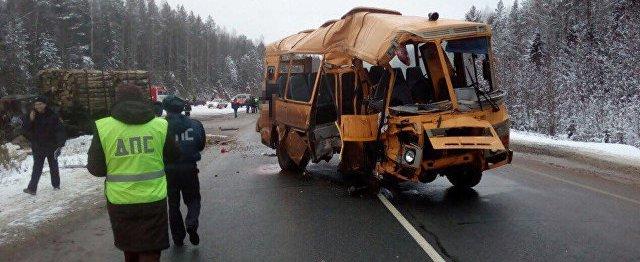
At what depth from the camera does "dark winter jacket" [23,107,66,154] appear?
8375mm

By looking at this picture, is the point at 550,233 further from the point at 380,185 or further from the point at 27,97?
the point at 27,97

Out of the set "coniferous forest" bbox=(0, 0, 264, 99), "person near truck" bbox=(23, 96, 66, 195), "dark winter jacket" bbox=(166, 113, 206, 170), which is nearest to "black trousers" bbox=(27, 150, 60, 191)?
"person near truck" bbox=(23, 96, 66, 195)

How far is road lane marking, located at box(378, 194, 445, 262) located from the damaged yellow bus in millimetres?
438

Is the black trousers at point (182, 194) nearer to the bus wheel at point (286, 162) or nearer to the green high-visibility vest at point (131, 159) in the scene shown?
the green high-visibility vest at point (131, 159)

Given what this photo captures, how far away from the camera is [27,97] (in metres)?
19.9

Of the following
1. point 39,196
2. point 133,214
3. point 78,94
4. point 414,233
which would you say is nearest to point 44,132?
point 39,196

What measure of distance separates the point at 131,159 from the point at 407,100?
15.3 ft

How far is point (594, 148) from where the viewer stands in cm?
1445

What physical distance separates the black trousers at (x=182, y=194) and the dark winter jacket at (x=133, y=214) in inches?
64.8

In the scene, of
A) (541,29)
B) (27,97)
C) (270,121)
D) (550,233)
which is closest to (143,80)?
(27,97)

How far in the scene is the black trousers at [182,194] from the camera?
534 cm

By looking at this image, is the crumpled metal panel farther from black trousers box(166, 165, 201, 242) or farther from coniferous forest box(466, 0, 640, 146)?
coniferous forest box(466, 0, 640, 146)

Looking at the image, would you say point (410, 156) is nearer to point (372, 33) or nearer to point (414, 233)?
point (414, 233)

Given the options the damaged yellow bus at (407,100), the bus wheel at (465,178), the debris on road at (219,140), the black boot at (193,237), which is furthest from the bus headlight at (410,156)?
the debris on road at (219,140)
